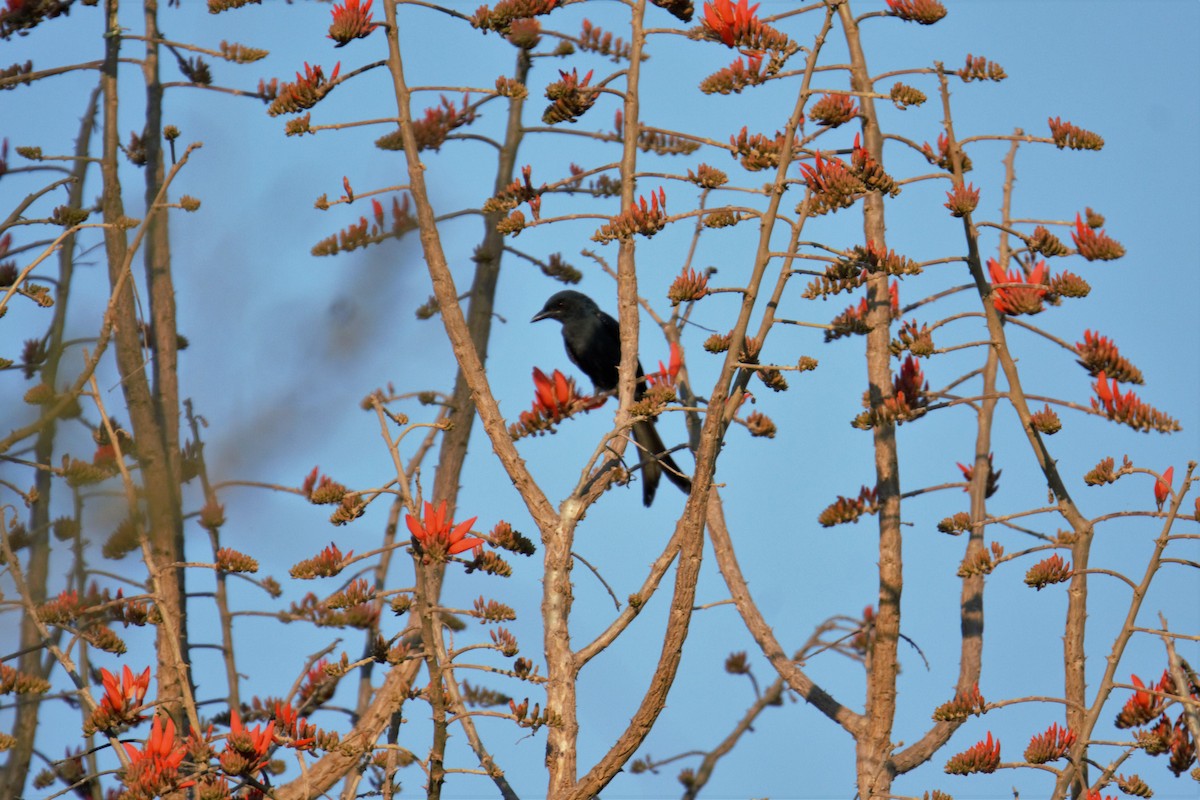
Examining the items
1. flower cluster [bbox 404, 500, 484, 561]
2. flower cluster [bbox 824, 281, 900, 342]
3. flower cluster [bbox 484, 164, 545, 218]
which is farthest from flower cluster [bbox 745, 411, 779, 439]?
flower cluster [bbox 404, 500, 484, 561]

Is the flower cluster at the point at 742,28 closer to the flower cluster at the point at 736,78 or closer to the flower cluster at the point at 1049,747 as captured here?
the flower cluster at the point at 736,78

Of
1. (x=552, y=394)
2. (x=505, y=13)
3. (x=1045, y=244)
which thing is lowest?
(x=552, y=394)

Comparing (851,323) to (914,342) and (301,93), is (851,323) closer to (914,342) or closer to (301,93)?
(914,342)

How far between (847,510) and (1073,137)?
2.22 m

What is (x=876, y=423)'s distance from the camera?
6.09 m

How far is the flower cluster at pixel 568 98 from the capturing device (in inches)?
205

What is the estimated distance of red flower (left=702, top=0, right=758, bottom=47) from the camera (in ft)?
15.3

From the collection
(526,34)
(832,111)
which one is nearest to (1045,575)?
(832,111)

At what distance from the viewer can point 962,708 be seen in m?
4.86

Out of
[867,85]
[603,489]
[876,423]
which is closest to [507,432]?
[603,489]

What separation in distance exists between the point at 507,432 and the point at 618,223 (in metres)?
1.11

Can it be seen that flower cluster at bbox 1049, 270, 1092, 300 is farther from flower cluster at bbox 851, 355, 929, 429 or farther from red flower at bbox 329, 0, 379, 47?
red flower at bbox 329, 0, 379, 47

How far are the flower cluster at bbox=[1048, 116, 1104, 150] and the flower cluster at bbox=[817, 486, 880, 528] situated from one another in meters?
2.07

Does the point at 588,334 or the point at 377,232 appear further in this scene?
the point at 588,334
